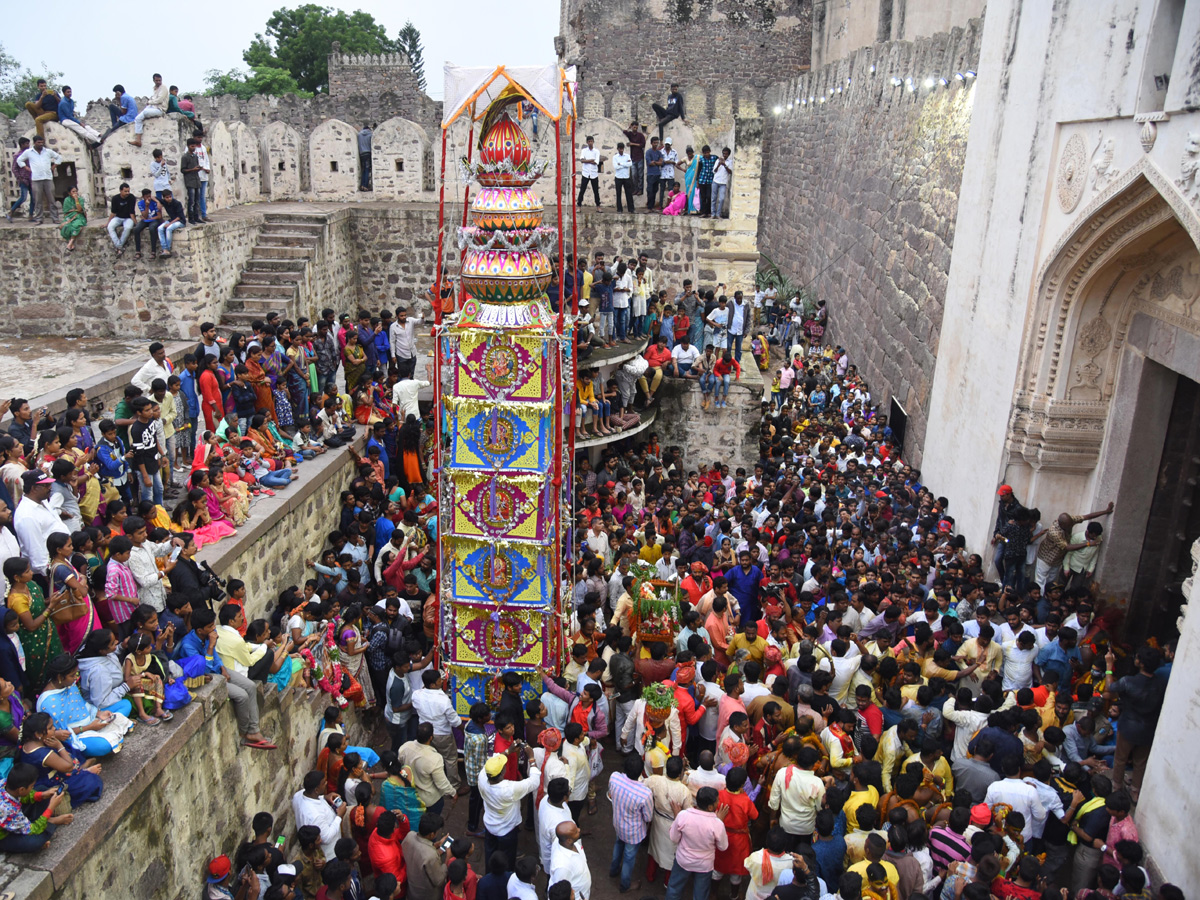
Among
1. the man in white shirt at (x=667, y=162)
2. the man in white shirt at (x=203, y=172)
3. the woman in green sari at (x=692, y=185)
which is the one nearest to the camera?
the man in white shirt at (x=203, y=172)

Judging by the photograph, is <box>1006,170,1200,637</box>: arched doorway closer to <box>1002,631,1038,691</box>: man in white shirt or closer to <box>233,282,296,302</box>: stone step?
<box>1002,631,1038,691</box>: man in white shirt

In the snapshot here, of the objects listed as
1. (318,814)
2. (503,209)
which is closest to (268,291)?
(503,209)

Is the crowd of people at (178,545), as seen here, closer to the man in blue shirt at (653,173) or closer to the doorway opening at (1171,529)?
the man in blue shirt at (653,173)

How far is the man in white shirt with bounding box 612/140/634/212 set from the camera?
43.7 ft

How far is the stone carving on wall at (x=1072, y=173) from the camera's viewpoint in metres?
7.34

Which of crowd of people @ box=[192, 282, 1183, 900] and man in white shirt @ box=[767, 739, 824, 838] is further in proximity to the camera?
man in white shirt @ box=[767, 739, 824, 838]

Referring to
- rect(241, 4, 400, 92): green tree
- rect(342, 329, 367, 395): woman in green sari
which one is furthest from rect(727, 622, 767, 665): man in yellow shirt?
rect(241, 4, 400, 92): green tree

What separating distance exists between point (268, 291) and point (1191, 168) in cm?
999

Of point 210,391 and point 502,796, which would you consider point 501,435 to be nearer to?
point 502,796

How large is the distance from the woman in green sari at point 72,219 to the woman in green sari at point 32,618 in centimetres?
713

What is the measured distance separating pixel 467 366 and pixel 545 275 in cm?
86

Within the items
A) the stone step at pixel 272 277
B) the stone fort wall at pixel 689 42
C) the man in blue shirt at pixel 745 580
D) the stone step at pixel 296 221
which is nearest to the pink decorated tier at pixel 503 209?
the man in blue shirt at pixel 745 580

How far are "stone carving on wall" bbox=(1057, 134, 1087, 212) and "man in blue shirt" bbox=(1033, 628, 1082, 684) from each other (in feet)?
11.1

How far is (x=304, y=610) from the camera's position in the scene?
6.62 m
